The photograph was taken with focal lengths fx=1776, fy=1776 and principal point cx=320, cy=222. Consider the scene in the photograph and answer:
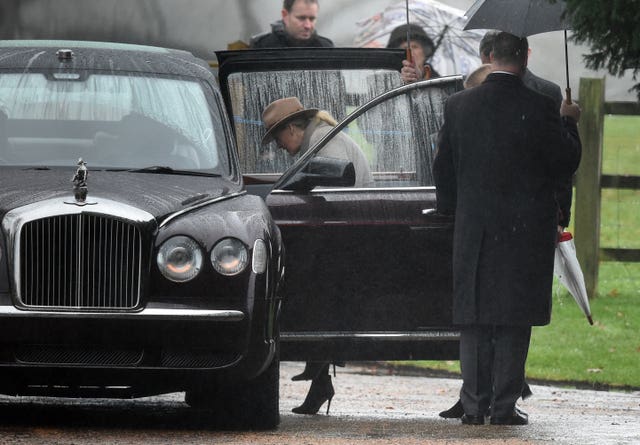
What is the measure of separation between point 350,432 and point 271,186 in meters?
1.57

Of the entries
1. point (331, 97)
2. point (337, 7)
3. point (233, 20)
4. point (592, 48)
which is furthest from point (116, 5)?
point (592, 48)

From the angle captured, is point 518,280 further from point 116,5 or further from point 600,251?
point 600,251

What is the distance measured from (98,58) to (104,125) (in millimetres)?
480

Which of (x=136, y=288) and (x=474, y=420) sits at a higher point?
(x=136, y=288)

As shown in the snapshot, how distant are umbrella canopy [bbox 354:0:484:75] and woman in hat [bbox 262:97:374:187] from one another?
24.3 feet

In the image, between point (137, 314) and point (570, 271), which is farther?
point (570, 271)

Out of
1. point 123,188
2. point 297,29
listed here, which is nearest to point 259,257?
point 123,188

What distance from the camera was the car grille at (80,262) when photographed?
757 centimetres

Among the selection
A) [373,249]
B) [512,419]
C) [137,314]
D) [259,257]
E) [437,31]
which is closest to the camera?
[137,314]

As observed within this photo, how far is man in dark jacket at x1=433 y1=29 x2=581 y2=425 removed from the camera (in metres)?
8.70

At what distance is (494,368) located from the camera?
29.0 ft

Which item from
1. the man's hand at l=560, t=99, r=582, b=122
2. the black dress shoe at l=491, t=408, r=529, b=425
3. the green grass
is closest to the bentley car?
the black dress shoe at l=491, t=408, r=529, b=425

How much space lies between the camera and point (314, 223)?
9.03m

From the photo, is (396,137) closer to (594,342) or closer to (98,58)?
(98,58)
